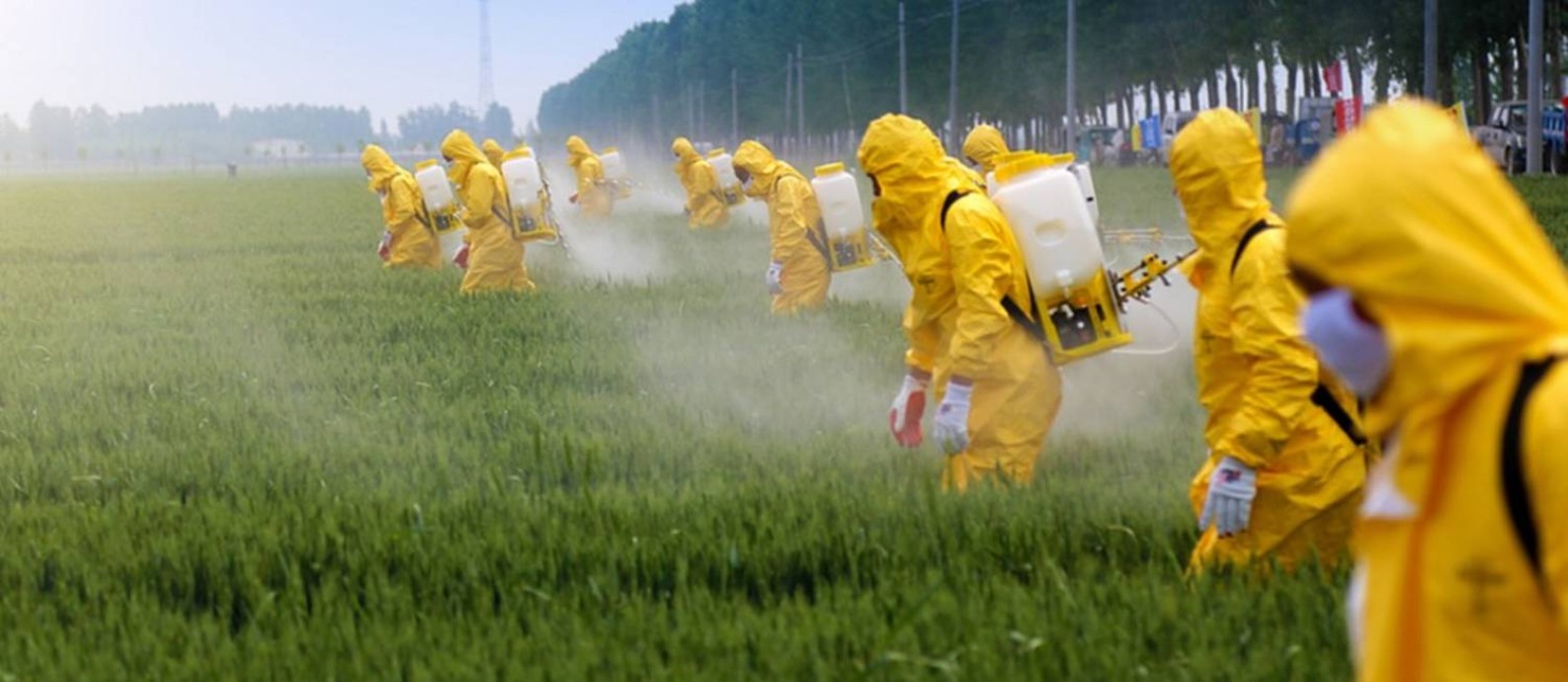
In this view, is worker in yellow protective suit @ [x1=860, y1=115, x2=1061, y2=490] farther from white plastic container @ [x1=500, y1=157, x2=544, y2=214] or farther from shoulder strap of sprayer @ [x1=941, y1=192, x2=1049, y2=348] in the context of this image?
white plastic container @ [x1=500, y1=157, x2=544, y2=214]

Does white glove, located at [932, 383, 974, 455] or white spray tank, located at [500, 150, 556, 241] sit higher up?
white spray tank, located at [500, 150, 556, 241]

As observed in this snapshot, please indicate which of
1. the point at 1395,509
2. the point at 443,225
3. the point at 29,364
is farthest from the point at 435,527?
the point at 443,225

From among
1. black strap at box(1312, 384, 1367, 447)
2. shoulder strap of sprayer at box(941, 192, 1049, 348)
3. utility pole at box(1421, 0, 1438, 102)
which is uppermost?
utility pole at box(1421, 0, 1438, 102)

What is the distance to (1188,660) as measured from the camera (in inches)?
187

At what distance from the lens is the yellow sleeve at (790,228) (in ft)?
54.5

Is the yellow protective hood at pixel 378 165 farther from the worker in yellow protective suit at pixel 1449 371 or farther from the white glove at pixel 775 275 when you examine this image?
the worker in yellow protective suit at pixel 1449 371

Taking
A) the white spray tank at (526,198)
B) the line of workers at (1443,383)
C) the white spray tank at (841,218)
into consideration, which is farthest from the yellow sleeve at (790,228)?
the line of workers at (1443,383)

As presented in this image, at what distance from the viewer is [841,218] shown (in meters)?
15.3

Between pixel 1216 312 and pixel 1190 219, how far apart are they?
323 millimetres

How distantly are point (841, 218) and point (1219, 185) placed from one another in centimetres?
956

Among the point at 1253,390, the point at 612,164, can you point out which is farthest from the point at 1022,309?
the point at 612,164

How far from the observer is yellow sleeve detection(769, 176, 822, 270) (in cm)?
1662

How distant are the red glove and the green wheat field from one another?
19 centimetres

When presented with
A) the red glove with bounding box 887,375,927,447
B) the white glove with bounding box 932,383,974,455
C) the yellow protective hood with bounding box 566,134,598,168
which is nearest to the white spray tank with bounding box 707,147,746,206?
the yellow protective hood with bounding box 566,134,598,168
